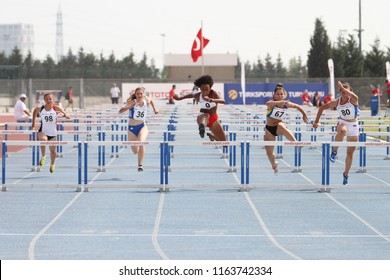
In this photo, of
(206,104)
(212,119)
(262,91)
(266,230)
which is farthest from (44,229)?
(262,91)

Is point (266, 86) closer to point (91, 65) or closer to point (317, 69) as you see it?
point (317, 69)

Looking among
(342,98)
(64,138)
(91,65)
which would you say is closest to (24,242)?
(342,98)

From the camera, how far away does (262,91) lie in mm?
63062

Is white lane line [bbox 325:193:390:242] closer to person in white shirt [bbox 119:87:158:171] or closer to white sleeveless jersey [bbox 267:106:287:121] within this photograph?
white sleeveless jersey [bbox 267:106:287:121]

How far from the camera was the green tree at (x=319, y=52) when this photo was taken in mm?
75312

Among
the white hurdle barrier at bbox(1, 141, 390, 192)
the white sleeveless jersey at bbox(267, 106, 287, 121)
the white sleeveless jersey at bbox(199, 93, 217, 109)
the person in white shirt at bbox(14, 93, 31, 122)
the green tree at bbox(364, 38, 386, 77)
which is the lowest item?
the white hurdle barrier at bbox(1, 141, 390, 192)

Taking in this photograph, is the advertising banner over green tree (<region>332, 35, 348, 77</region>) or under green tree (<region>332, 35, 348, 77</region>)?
under

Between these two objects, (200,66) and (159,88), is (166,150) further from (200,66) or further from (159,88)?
(200,66)

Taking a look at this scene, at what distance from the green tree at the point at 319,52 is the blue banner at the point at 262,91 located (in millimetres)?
13211

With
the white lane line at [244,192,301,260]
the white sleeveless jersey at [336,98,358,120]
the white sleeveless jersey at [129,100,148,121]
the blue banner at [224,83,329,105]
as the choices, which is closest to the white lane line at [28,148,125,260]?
the white sleeveless jersey at [129,100,148,121]

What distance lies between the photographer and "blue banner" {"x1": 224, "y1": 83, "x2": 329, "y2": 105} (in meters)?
61.9

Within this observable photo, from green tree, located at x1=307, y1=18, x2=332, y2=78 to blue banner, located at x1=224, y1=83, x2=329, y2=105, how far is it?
1321 cm

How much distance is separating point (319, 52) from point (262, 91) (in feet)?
47.1

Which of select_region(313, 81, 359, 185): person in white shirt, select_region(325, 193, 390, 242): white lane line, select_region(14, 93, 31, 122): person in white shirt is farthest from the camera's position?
select_region(14, 93, 31, 122): person in white shirt
